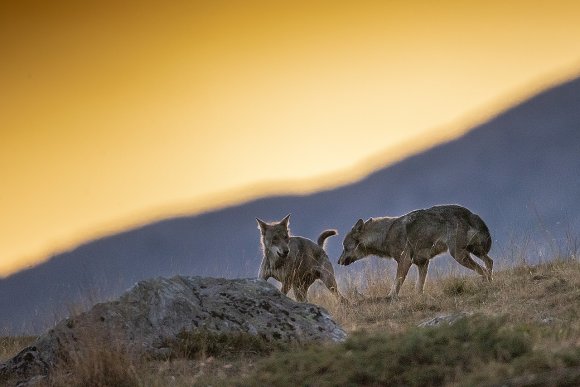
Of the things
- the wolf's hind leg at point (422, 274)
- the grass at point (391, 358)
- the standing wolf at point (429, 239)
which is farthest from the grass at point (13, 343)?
the wolf's hind leg at point (422, 274)

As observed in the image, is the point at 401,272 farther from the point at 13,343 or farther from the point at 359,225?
the point at 13,343

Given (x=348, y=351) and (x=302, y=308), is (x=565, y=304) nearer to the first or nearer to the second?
(x=302, y=308)

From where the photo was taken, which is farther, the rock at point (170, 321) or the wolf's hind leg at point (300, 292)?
the wolf's hind leg at point (300, 292)

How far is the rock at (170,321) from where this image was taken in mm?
11508

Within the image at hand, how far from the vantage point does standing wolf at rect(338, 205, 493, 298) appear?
19.6 m

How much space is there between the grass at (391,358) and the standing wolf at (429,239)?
4.66 meters

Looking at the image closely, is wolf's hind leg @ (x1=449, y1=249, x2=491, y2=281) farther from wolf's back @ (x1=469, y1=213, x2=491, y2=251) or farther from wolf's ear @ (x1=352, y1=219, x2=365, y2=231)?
wolf's ear @ (x1=352, y1=219, x2=365, y2=231)

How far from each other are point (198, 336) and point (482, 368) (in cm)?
425

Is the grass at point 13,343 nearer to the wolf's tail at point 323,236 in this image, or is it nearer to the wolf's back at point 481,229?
the wolf's tail at point 323,236

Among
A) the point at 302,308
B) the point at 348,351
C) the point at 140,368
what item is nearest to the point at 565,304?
the point at 302,308

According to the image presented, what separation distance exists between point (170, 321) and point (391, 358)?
12.0ft

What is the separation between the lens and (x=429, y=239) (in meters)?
20.1

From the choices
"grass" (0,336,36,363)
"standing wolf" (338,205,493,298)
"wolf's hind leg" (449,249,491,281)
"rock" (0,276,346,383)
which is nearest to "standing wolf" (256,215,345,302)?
"standing wolf" (338,205,493,298)

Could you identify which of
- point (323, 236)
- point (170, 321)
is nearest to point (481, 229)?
point (323, 236)
